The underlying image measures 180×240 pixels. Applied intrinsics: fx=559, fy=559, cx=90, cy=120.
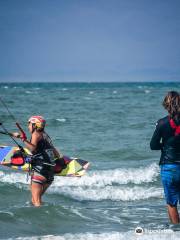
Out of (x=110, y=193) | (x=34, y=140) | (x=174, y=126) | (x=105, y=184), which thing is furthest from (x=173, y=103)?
(x=105, y=184)

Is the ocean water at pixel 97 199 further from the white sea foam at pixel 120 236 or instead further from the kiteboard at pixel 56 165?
the kiteboard at pixel 56 165

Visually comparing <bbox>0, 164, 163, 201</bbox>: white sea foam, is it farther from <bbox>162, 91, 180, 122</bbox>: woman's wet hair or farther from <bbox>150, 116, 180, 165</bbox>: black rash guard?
<bbox>162, 91, 180, 122</bbox>: woman's wet hair

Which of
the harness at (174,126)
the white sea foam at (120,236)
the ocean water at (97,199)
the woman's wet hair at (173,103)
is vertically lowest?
the white sea foam at (120,236)

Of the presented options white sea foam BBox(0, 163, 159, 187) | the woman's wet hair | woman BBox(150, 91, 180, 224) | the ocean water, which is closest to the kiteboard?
the ocean water

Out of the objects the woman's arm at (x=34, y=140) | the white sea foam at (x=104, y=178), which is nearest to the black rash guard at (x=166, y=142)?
the woman's arm at (x=34, y=140)

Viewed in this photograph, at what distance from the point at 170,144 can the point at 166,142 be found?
0.05m

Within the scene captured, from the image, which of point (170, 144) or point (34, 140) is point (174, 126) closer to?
point (170, 144)

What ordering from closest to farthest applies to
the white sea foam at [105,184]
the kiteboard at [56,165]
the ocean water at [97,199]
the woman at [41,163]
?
1. the ocean water at [97,199]
2. the woman at [41,163]
3. the kiteboard at [56,165]
4. the white sea foam at [105,184]

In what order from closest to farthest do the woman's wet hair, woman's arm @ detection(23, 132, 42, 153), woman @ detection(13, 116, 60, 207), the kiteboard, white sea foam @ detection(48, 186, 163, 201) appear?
the woman's wet hair, woman's arm @ detection(23, 132, 42, 153), woman @ detection(13, 116, 60, 207), the kiteboard, white sea foam @ detection(48, 186, 163, 201)

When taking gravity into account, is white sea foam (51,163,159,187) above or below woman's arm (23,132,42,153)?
below

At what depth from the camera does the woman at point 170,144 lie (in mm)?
6516

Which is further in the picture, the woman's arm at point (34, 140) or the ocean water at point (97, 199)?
the woman's arm at point (34, 140)

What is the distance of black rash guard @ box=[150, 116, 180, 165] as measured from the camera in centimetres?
659

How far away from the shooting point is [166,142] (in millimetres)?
6691
